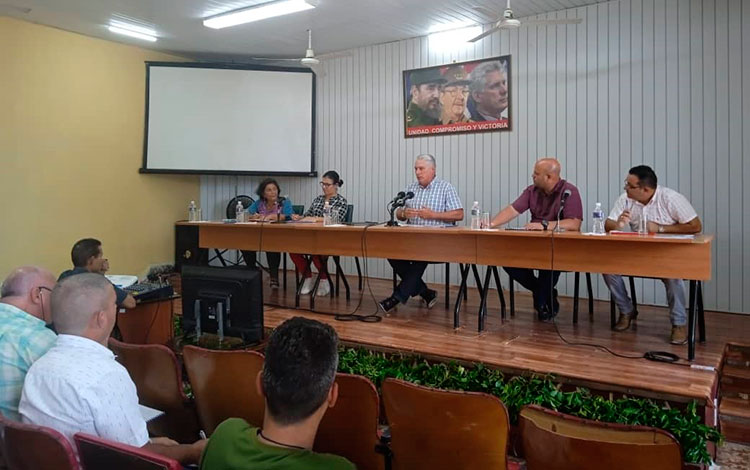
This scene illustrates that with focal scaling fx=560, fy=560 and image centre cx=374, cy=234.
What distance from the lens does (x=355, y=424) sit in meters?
1.94

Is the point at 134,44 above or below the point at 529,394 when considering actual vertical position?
above

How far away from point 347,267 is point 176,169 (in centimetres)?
249

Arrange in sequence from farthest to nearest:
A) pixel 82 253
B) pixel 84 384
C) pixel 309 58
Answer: pixel 309 58
pixel 82 253
pixel 84 384

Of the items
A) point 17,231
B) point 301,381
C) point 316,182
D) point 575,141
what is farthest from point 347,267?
point 301,381

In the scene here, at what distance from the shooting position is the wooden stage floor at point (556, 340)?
2.78 meters

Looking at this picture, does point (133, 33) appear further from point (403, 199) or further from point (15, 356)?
point (15, 356)

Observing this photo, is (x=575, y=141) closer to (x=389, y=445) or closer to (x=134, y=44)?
(x=389, y=445)

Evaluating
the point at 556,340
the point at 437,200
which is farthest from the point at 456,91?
the point at 556,340

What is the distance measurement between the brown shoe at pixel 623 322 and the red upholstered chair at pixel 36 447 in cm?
348

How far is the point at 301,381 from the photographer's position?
50.4 inches

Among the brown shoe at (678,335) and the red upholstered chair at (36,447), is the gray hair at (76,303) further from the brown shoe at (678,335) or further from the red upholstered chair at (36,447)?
the brown shoe at (678,335)

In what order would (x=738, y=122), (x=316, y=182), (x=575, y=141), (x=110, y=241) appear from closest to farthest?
(x=738, y=122) < (x=575, y=141) < (x=110, y=241) < (x=316, y=182)

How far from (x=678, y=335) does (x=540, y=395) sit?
136cm

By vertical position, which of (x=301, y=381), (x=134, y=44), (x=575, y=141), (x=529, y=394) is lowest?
(x=529, y=394)
